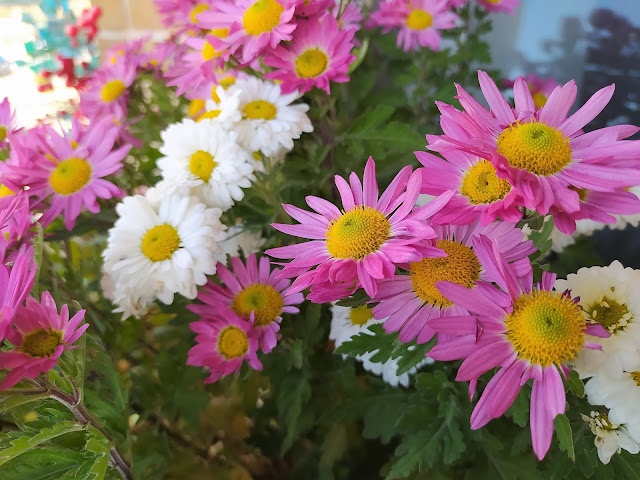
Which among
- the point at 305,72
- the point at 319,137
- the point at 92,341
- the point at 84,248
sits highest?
the point at 305,72

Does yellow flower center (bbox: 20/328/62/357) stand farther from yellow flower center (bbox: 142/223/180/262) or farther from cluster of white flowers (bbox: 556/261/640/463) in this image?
cluster of white flowers (bbox: 556/261/640/463)

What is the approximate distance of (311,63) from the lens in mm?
521

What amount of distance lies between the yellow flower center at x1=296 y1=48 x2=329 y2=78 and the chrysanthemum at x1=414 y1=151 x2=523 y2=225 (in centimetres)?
20

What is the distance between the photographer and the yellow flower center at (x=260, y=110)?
0.56 meters

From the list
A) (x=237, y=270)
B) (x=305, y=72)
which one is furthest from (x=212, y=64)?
(x=237, y=270)

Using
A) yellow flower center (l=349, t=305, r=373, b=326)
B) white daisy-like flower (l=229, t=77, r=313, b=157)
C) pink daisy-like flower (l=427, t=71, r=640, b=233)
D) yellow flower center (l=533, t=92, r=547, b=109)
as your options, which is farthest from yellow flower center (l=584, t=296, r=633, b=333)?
yellow flower center (l=533, t=92, r=547, b=109)

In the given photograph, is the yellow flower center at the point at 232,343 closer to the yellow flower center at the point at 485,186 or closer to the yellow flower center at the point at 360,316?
the yellow flower center at the point at 360,316

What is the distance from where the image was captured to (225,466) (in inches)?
28.4

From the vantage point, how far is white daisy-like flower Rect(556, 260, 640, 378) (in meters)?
0.38

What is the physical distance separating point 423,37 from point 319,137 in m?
0.28

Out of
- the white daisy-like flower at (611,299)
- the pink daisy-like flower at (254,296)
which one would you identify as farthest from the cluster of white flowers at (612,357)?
the pink daisy-like flower at (254,296)

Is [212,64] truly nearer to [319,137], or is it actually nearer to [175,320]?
[319,137]

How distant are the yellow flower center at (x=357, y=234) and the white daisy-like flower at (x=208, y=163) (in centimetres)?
17

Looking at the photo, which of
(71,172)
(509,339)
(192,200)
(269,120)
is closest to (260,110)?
(269,120)
